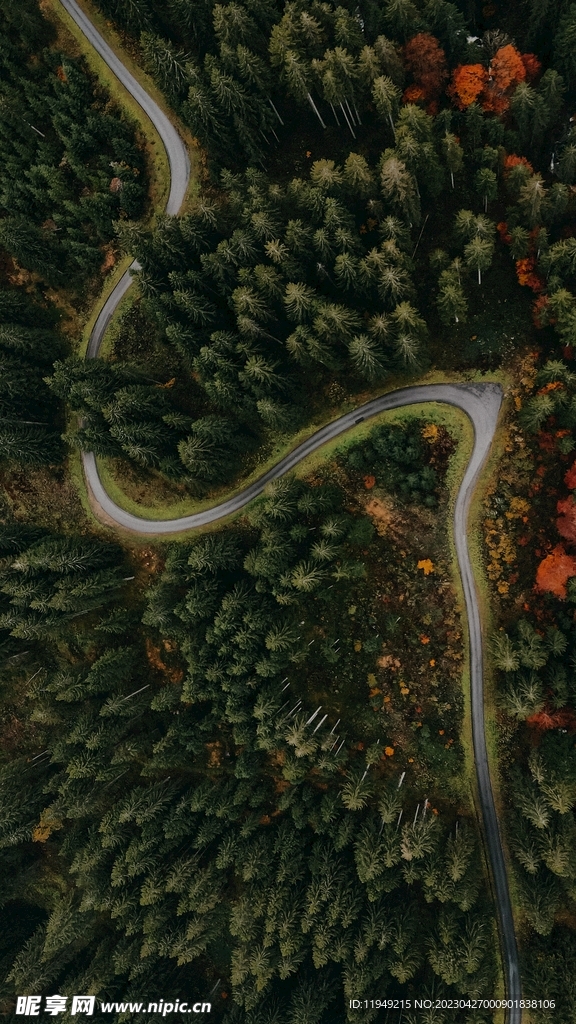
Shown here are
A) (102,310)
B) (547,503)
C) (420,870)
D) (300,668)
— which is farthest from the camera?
(102,310)

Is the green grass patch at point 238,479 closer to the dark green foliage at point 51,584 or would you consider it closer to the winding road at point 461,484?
the winding road at point 461,484

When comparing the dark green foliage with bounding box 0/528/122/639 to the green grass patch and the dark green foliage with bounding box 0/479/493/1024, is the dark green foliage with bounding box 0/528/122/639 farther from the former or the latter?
the green grass patch

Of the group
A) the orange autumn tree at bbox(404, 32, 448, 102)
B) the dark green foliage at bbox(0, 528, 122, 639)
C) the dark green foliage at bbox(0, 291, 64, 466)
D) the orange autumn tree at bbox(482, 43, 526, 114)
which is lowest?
the dark green foliage at bbox(0, 528, 122, 639)

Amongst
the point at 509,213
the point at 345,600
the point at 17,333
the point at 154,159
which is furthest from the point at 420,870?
the point at 154,159

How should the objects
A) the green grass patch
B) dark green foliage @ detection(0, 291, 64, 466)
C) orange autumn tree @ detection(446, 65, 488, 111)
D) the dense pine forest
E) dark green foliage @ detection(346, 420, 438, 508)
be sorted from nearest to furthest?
the dense pine forest
orange autumn tree @ detection(446, 65, 488, 111)
dark green foliage @ detection(346, 420, 438, 508)
dark green foliage @ detection(0, 291, 64, 466)
the green grass patch

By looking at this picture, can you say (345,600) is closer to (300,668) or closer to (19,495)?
(300,668)

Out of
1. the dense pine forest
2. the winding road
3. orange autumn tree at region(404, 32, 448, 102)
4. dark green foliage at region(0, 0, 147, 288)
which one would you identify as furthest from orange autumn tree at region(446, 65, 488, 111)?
dark green foliage at region(0, 0, 147, 288)
